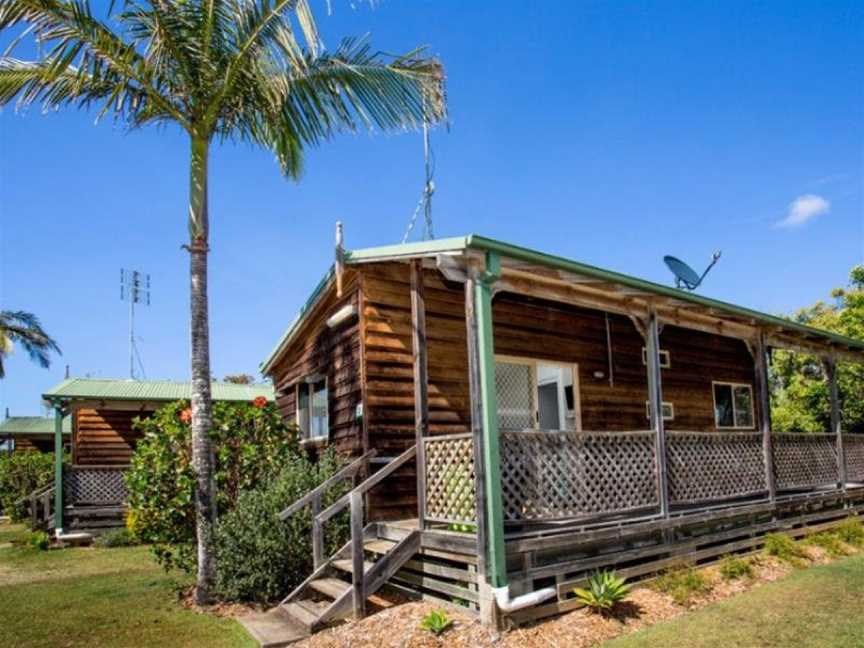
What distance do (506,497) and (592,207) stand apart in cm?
1454

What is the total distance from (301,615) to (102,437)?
14.7 meters

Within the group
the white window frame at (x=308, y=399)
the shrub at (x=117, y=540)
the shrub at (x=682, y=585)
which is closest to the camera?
the shrub at (x=682, y=585)

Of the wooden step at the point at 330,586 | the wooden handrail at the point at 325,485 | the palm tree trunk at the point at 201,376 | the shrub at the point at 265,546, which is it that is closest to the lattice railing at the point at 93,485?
the palm tree trunk at the point at 201,376

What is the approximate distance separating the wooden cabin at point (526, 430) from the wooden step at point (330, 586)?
0.04m

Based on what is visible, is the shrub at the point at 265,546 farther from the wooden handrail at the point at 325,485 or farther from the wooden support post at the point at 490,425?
the wooden support post at the point at 490,425

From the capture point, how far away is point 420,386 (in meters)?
7.86

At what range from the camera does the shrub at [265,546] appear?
26.3ft

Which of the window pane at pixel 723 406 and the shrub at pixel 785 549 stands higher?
the window pane at pixel 723 406

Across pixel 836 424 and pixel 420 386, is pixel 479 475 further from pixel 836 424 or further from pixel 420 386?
pixel 836 424

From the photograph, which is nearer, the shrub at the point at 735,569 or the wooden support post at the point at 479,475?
the wooden support post at the point at 479,475

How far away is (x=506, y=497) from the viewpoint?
21.9 ft

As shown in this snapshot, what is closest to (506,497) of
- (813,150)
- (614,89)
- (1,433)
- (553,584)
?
(553,584)

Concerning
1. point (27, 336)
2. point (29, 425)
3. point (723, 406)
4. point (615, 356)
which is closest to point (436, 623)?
point (615, 356)

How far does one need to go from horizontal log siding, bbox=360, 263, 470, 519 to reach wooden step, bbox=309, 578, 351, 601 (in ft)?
4.39
